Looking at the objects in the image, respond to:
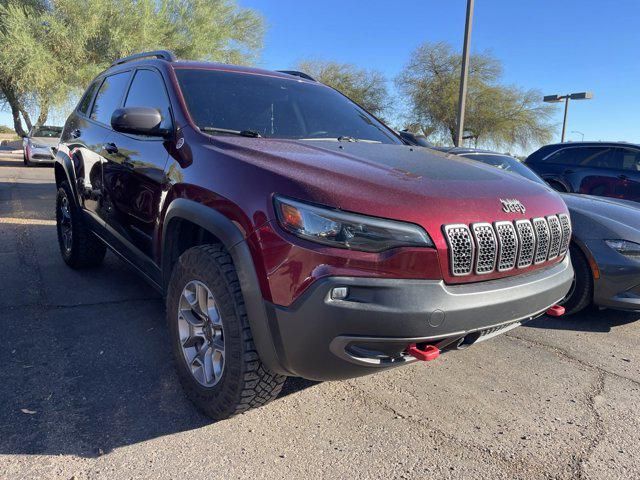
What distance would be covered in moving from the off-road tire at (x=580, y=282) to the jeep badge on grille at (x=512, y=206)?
193 cm

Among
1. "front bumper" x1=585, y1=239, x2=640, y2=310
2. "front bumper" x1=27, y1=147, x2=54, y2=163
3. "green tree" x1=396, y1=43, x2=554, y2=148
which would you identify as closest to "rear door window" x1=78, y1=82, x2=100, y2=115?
"front bumper" x1=585, y1=239, x2=640, y2=310

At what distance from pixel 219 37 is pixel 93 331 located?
21671mm

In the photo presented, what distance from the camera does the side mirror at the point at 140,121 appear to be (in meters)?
2.74

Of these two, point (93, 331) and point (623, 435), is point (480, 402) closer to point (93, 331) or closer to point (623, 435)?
point (623, 435)

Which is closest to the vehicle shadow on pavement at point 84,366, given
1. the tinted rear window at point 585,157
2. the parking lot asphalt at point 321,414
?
the parking lot asphalt at point 321,414

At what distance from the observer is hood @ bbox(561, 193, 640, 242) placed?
12.8 feet

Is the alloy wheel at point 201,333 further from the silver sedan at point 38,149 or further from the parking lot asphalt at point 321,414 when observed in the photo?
the silver sedan at point 38,149

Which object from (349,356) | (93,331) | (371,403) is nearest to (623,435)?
(371,403)

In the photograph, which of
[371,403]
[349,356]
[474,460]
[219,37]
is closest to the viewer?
[349,356]

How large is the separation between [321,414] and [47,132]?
18.8 meters

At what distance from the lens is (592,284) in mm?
3932

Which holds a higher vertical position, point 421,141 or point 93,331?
point 421,141

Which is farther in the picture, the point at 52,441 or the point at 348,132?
the point at 348,132

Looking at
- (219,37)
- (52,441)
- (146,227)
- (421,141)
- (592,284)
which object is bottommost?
(52,441)
